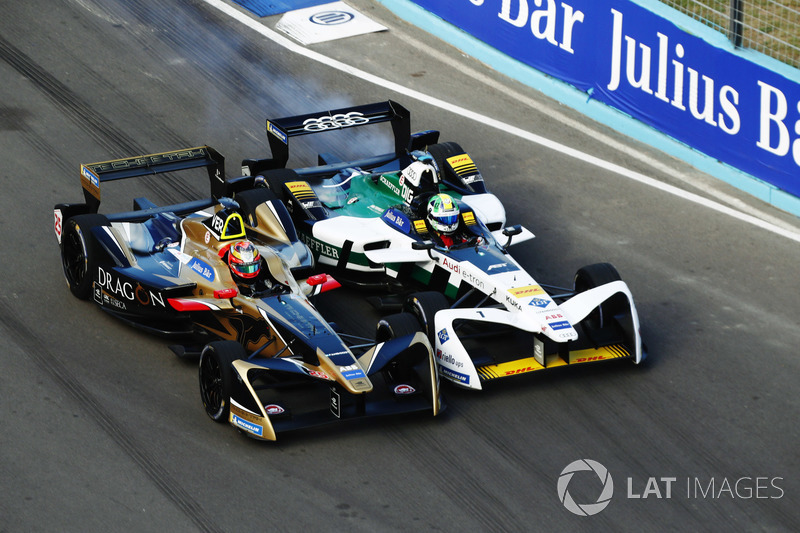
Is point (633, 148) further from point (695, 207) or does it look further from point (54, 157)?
point (54, 157)

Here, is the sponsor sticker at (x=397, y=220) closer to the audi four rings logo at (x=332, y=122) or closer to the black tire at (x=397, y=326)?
the audi four rings logo at (x=332, y=122)

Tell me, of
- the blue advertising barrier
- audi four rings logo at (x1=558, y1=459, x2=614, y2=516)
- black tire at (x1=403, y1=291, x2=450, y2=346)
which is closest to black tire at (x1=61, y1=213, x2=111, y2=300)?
black tire at (x1=403, y1=291, x2=450, y2=346)

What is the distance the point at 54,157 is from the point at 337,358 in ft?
25.6

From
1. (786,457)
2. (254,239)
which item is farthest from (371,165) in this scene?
(786,457)

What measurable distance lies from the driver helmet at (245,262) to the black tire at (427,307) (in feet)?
5.76

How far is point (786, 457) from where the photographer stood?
13.0 metres

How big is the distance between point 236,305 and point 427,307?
2.11 metres

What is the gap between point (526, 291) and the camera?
46.8ft

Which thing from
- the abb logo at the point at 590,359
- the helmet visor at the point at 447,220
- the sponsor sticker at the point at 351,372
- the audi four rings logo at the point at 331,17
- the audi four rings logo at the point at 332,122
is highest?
the audi four rings logo at the point at 332,122

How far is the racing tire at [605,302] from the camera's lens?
47.2 feet

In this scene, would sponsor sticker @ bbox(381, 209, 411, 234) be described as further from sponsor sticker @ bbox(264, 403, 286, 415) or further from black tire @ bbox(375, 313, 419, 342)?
sponsor sticker @ bbox(264, 403, 286, 415)

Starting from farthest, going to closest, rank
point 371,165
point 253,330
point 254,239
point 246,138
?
point 246,138 → point 371,165 → point 254,239 → point 253,330

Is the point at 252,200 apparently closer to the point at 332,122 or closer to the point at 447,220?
the point at 332,122

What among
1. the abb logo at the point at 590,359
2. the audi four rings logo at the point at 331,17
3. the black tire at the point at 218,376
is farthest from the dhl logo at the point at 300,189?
the audi four rings logo at the point at 331,17
